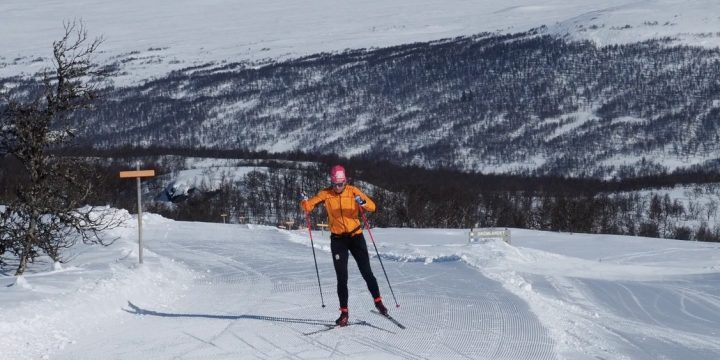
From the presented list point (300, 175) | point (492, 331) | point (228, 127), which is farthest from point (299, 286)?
point (228, 127)

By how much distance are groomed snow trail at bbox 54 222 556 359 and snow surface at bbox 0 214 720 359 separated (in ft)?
0.07

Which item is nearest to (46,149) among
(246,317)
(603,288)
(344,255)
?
(246,317)

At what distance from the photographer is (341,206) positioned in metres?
11.3

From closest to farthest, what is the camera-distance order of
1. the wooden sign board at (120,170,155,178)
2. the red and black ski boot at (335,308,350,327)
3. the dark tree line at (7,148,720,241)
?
the red and black ski boot at (335,308,350,327)
the wooden sign board at (120,170,155,178)
the dark tree line at (7,148,720,241)

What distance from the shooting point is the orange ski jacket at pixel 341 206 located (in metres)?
11.3

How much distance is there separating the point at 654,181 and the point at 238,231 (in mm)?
104887

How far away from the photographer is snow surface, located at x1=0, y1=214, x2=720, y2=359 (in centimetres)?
1028

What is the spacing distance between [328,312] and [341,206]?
1.94 m

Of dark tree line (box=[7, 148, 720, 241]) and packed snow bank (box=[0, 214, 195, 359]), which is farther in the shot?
dark tree line (box=[7, 148, 720, 241])

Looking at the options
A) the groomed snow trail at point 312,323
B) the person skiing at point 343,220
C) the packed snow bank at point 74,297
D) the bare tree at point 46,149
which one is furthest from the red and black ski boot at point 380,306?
the bare tree at point 46,149

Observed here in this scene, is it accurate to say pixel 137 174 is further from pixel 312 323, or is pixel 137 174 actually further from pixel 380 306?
pixel 380 306

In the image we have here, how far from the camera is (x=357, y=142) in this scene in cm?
18325

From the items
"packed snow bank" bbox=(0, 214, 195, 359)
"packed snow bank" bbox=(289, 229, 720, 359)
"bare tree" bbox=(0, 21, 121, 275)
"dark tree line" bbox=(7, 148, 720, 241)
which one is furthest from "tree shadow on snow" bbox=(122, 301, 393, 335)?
"dark tree line" bbox=(7, 148, 720, 241)

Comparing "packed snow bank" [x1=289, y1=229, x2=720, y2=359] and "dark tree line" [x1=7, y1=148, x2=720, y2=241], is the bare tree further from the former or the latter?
"dark tree line" [x1=7, y1=148, x2=720, y2=241]
